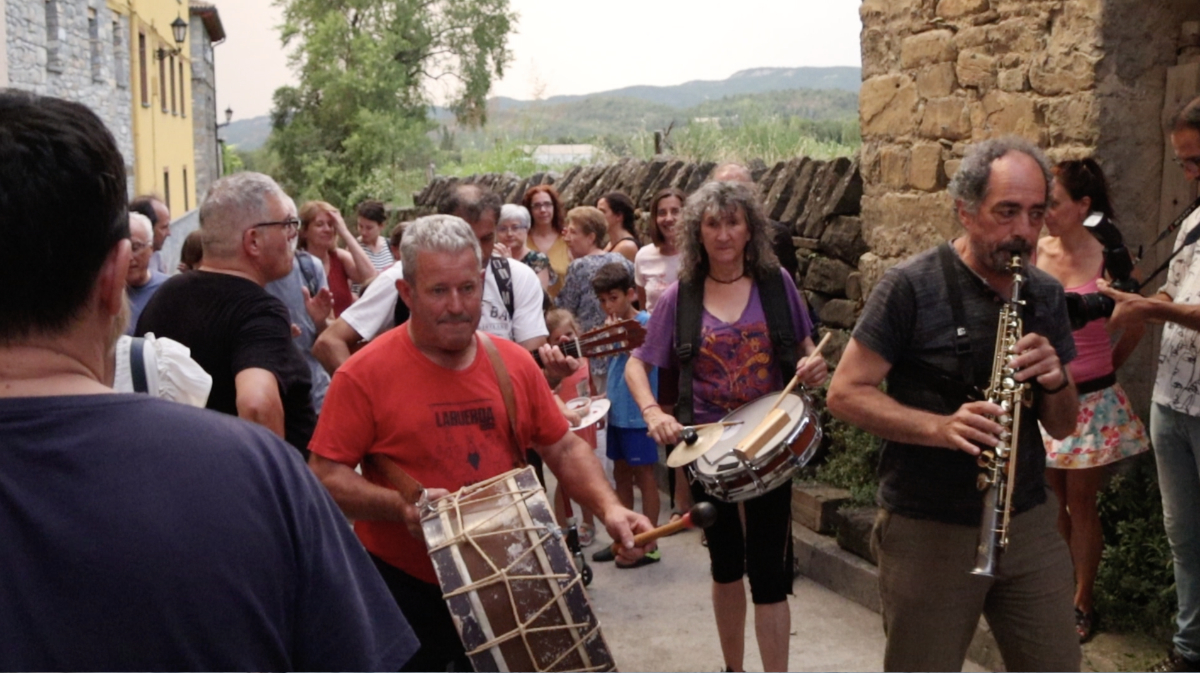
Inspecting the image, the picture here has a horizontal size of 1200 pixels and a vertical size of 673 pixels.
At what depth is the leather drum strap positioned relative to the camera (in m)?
3.42

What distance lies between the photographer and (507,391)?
11.3 ft

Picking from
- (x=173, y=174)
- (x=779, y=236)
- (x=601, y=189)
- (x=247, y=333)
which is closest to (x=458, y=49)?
(x=173, y=174)

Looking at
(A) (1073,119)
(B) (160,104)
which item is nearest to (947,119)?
(A) (1073,119)

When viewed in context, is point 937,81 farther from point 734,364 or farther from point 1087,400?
point 734,364

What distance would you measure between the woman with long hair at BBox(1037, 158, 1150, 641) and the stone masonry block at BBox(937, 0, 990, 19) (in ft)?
4.63

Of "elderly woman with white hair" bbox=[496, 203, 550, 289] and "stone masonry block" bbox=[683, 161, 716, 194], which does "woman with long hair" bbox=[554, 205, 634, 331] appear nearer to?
"elderly woman with white hair" bbox=[496, 203, 550, 289]

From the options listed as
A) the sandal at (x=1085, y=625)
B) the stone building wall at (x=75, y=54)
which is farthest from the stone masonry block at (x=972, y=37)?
the stone building wall at (x=75, y=54)

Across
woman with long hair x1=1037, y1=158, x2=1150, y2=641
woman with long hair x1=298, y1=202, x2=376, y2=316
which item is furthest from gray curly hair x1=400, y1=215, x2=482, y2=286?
woman with long hair x1=298, y1=202, x2=376, y2=316

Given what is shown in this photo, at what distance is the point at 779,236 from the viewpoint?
6824 millimetres

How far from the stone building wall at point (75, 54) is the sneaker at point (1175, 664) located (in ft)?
21.1

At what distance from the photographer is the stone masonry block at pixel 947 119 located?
611cm

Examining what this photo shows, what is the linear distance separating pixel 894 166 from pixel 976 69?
839mm

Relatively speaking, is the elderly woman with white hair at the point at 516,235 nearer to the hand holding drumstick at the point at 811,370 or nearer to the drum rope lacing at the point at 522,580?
the hand holding drumstick at the point at 811,370

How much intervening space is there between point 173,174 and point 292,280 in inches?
1109
